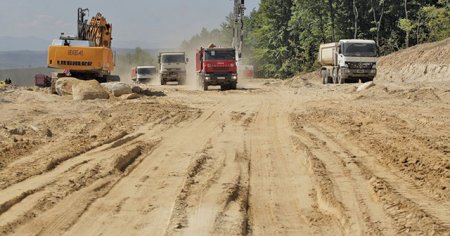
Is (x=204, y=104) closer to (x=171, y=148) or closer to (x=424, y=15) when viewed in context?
(x=171, y=148)

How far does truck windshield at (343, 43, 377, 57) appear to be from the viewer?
36.0 m

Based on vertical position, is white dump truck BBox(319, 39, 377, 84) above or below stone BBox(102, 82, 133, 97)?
above

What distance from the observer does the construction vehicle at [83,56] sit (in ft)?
86.0

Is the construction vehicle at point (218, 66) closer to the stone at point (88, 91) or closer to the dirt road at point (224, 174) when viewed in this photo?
the stone at point (88, 91)

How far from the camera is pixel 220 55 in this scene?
34438 millimetres

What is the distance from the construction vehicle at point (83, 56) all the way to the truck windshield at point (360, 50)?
15.0 metres

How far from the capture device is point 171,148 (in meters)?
11.7

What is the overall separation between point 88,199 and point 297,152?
4830mm

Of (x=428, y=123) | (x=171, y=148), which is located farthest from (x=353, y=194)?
(x=428, y=123)

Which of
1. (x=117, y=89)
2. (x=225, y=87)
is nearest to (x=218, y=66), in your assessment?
(x=225, y=87)

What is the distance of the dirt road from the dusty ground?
0.07ft

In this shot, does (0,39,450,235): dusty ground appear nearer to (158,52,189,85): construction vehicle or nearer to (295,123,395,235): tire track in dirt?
(295,123,395,235): tire track in dirt

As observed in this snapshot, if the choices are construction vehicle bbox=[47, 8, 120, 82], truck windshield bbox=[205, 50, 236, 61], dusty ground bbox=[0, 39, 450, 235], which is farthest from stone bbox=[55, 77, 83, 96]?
truck windshield bbox=[205, 50, 236, 61]

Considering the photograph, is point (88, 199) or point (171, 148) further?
point (171, 148)
